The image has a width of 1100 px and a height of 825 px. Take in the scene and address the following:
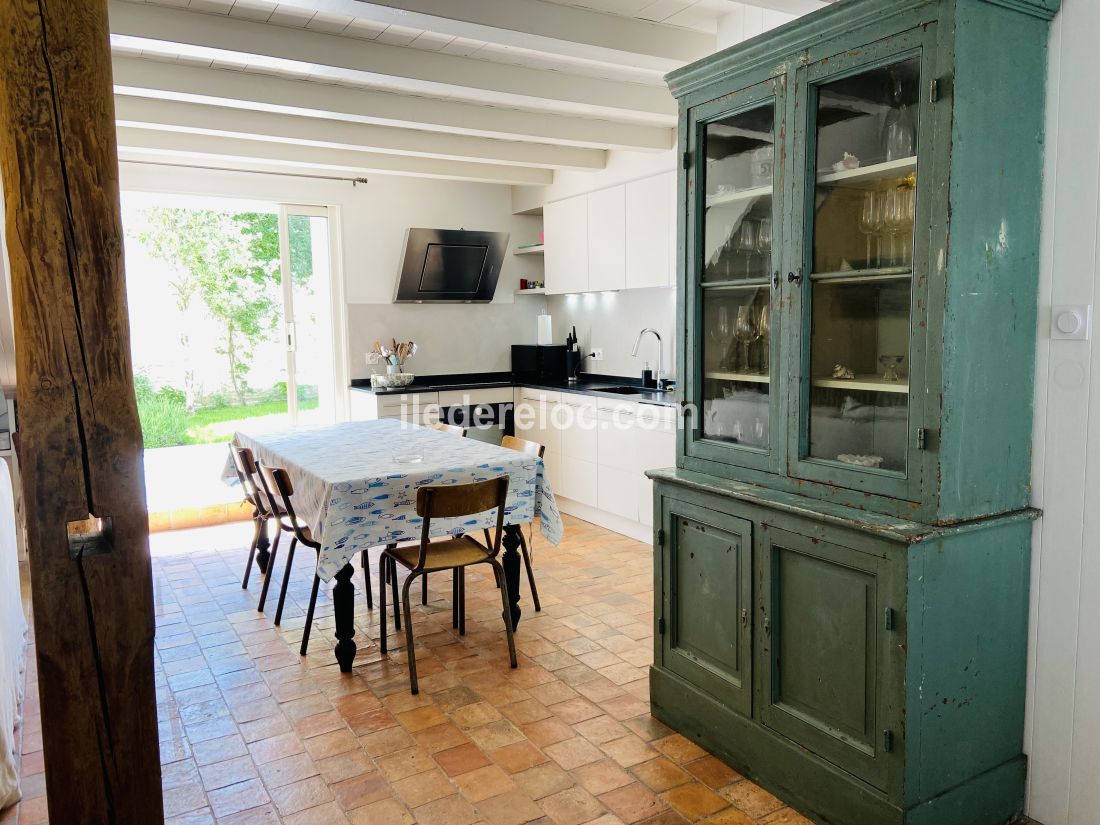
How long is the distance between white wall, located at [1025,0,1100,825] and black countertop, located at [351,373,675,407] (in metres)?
3.15

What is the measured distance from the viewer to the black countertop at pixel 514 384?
19.2ft

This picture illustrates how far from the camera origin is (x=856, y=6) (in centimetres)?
219

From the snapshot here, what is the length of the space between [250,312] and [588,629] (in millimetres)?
4262

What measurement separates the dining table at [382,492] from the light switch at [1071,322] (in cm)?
215

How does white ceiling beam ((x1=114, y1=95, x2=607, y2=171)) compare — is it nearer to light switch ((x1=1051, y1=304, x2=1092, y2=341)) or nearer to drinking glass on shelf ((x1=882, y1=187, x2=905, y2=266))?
drinking glass on shelf ((x1=882, y1=187, x2=905, y2=266))

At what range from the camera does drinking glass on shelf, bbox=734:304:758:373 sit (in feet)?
8.89

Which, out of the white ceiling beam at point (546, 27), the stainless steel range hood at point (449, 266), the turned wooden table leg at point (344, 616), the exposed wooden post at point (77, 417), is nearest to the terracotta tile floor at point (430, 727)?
the turned wooden table leg at point (344, 616)

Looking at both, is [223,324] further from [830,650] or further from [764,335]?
[830,650]

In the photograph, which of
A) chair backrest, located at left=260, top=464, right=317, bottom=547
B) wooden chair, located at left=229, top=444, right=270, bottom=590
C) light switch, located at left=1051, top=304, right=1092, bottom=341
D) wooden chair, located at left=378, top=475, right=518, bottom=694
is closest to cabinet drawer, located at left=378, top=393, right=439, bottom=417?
wooden chair, located at left=229, top=444, right=270, bottom=590

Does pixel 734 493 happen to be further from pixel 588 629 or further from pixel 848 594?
pixel 588 629

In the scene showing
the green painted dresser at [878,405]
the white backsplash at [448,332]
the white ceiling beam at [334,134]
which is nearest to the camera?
the green painted dresser at [878,405]

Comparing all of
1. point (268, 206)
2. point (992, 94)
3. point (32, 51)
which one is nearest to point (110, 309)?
point (32, 51)

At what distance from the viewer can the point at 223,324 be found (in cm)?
673

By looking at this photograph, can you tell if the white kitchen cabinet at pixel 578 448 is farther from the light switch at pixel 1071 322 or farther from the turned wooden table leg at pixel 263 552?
the light switch at pixel 1071 322
